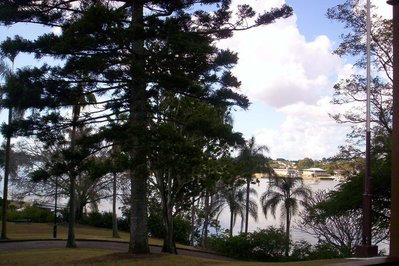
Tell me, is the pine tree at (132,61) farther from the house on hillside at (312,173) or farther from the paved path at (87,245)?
the house on hillside at (312,173)

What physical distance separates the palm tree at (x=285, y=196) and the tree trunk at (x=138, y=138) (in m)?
29.6

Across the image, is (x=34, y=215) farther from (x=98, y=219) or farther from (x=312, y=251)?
(x=312, y=251)

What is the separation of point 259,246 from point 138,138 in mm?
22089

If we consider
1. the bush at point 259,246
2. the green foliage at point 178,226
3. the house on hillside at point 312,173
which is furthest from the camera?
the house on hillside at point 312,173

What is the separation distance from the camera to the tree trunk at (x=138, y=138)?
15789mm

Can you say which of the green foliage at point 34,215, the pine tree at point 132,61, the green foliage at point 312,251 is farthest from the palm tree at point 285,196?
the pine tree at point 132,61

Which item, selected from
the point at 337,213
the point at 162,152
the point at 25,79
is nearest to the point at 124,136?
the point at 162,152

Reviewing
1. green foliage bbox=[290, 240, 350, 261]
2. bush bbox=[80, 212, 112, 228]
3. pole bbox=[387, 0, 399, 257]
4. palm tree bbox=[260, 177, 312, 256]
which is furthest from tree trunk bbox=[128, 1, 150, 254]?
bush bbox=[80, 212, 112, 228]

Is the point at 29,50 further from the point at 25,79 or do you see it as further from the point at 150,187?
the point at 150,187

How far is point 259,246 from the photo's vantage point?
117ft

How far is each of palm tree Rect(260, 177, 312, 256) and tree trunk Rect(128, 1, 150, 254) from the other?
97.2 ft

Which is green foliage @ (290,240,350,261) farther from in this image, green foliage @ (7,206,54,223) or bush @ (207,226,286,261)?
green foliage @ (7,206,54,223)

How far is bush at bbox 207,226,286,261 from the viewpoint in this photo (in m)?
35.3

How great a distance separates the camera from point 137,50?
16.8 metres
